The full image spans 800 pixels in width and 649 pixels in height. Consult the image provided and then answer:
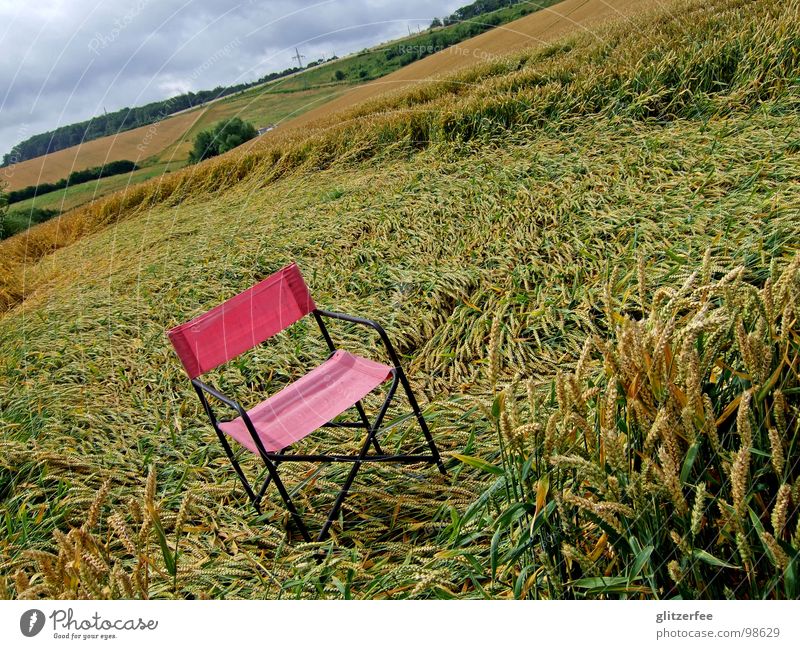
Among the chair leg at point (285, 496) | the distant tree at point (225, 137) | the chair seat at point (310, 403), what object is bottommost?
the chair leg at point (285, 496)

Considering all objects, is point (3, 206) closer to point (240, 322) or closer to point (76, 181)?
point (76, 181)

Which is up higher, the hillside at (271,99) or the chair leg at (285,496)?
the hillside at (271,99)

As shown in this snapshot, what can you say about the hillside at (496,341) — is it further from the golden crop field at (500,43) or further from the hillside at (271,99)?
the hillside at (271,99)

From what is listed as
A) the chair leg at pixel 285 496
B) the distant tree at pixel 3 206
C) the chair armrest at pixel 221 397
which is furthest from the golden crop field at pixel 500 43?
the chair leg at pixel 285 496

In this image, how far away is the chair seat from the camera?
2355mm

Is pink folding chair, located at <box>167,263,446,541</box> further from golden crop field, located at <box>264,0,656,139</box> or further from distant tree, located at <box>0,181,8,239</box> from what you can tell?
distant tree, located at <box>0,181,8,239</box>

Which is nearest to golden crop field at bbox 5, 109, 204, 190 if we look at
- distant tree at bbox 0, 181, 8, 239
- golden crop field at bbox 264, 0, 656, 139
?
golden crop field at bbox 264, 0, 656, 139

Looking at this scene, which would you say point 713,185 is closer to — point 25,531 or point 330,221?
point 330,221

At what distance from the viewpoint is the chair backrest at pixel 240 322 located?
91.4 inches

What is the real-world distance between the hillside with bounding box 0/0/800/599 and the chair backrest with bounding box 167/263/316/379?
490 millimetres

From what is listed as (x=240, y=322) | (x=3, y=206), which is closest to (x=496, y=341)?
(x=240, y=322)

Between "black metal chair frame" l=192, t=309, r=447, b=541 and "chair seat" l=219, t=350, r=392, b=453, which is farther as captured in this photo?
"chair seat" l=219, t=350, r=392, b=453

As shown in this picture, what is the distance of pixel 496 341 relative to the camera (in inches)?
63.7
